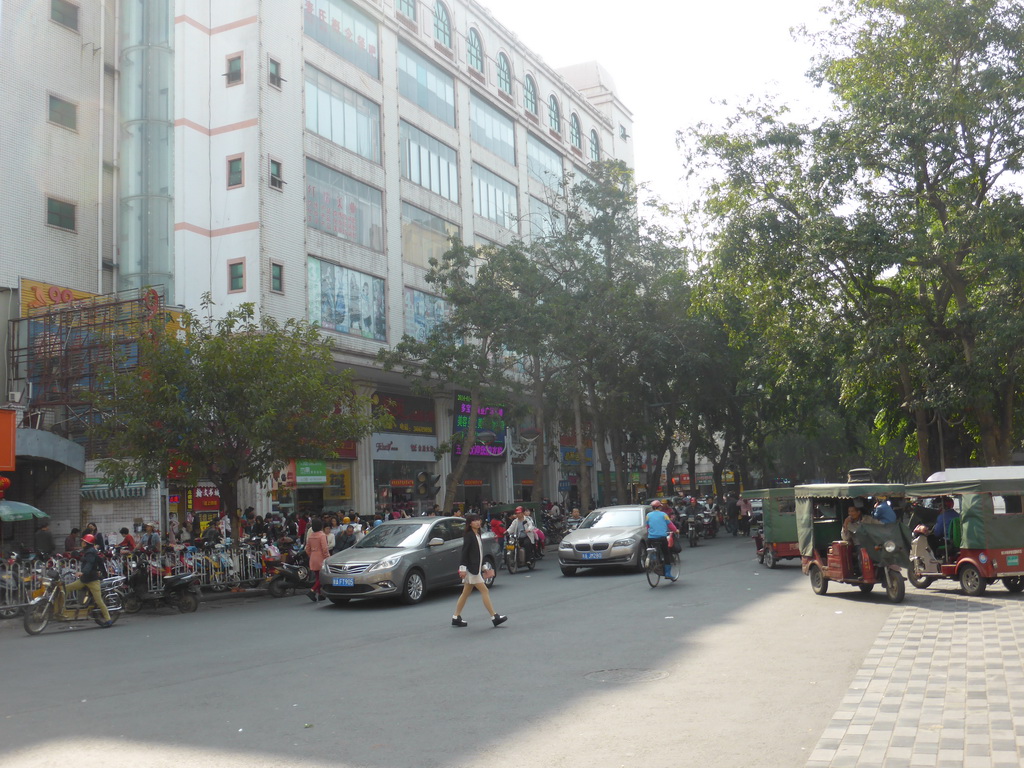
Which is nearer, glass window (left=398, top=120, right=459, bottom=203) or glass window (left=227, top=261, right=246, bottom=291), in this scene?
glass window (left=227, top=261, right=246, bottom=291)

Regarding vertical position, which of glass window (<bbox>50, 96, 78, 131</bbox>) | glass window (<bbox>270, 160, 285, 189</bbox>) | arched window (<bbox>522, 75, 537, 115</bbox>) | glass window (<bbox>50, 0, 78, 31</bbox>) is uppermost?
arched window (<bbox>522, 75, 537, 115</bbox>)

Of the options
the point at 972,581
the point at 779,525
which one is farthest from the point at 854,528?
the point at 779,525

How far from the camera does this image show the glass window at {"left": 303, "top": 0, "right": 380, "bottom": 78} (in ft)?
106

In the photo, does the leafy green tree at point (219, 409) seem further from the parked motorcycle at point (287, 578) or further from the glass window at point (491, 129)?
the glass window at point (491, 129)

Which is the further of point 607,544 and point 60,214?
point 60,214

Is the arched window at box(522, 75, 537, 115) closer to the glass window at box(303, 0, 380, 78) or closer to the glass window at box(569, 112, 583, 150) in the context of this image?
the glass window at box(569, 112, 583, 150)

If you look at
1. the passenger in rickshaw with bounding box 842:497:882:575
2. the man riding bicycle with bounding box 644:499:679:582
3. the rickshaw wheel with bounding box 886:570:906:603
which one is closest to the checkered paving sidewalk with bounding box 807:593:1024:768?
the rickshaw wheel with bounding box 886:570:906:603

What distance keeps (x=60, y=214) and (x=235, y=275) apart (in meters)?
5.32

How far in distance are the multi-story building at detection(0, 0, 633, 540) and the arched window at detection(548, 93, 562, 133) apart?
14.6m

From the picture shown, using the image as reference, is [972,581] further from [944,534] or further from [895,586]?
[895,586]

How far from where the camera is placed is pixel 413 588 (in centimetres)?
1577

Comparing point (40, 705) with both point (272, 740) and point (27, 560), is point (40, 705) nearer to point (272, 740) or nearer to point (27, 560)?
point (272, 740)

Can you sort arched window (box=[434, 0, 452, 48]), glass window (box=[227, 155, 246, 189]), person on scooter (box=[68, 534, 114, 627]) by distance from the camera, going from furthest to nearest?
1. arched window (box=[434, 0, 452, 48])
2. glass window (box=[227, 155, 246, 189])
3. person on scooter (box=[68, 534, 114, 627])

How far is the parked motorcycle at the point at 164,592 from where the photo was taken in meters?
16.7
